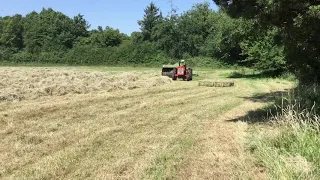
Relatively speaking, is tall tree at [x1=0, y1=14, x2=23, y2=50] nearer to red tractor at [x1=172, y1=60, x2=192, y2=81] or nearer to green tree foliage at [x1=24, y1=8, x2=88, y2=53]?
green tree foliage at [x1=24, y1=8, x2=88, y2=53]

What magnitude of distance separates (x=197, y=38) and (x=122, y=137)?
2283 inches

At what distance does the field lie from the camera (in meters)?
6.68

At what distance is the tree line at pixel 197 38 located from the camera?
35.2 ft

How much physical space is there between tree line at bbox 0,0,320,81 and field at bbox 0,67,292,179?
2664mm

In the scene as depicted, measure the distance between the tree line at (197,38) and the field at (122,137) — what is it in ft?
8.74

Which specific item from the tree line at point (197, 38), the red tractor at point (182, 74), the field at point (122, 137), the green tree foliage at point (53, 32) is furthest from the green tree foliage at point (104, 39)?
the field at point (122, 137)

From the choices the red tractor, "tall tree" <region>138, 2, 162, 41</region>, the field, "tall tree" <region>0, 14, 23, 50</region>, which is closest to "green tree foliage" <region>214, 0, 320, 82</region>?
the field

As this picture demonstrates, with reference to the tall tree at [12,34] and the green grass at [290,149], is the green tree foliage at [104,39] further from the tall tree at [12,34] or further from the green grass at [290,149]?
the green grass at [290,149]

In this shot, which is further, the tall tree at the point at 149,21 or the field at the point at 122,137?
the tall tree at the point at 149,21

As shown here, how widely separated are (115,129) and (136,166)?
10.4 feet

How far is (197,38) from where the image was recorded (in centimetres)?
6600

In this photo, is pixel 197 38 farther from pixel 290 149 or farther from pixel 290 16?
pixel 290 149

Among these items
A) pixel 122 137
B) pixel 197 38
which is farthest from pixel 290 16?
pixel 197 38

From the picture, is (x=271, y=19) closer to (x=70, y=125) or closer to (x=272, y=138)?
(x=272, y=138)
